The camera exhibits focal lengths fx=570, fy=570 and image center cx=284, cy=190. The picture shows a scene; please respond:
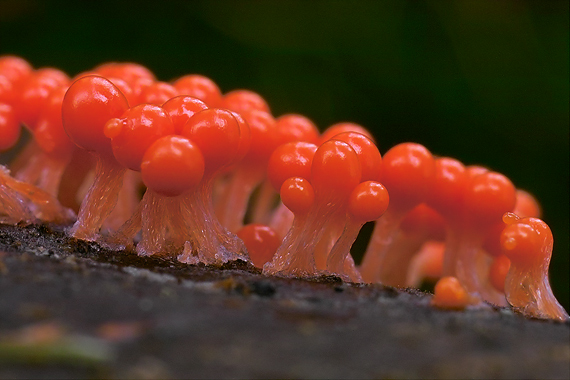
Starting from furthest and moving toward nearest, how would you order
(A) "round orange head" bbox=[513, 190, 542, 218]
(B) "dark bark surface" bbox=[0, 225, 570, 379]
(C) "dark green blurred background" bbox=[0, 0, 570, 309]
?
(C) "dark green blurred background" bbox=[0, 0, 570, 309] < (A) "round orange head" bbox=[513, 190, 542, 218] < (B) "dark bark surface" bbox=[0, 225, 570, 379]

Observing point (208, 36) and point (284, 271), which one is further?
point (208, 36)

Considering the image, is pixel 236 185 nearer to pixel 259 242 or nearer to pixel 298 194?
pixel 259 242

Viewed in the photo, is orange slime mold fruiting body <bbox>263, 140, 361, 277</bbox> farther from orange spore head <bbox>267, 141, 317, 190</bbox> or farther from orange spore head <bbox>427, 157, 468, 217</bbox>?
orange spore head <bbox>427, 157, 468, 217</bbox>

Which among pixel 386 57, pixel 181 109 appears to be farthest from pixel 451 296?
pixel 386 57

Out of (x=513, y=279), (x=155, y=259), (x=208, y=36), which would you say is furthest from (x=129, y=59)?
(x=513, y=279)

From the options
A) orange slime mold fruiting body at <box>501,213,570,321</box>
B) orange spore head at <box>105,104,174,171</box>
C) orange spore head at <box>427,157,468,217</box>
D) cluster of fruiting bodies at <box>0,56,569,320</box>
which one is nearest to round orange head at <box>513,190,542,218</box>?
cluster of fruiting bodies at <box>0,56,569,320</box>

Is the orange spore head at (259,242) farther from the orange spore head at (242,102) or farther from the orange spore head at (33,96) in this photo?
the orange spore head at (33,96)

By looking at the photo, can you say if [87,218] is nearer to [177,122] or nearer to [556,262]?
[177,122]
